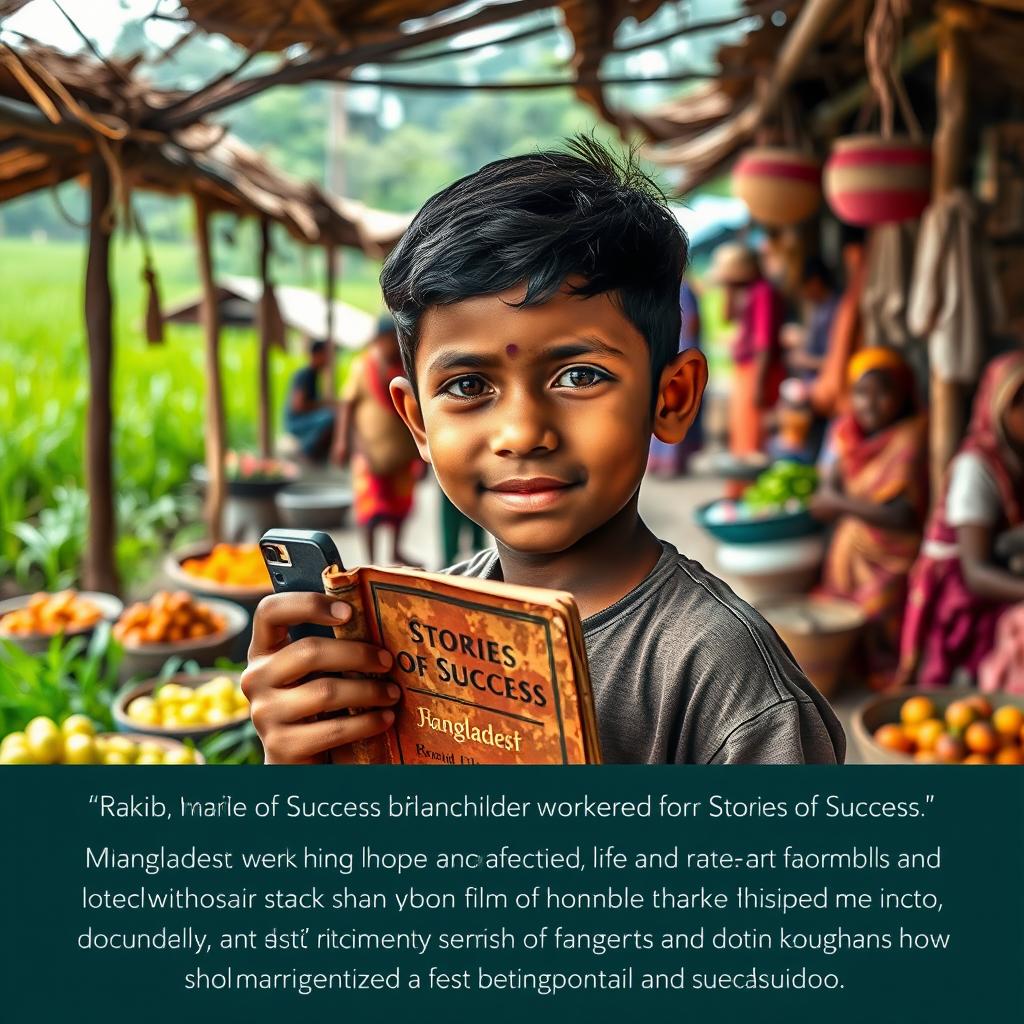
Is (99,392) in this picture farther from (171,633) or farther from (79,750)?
(79,750)

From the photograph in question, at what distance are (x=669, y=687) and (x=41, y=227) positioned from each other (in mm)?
32341

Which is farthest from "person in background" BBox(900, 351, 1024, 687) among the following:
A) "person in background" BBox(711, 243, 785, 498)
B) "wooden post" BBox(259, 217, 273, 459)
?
"wooden post" BBox(259, 217, 273, 459)

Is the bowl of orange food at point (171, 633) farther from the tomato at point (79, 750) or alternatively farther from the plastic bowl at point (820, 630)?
the plastic bowl at point (820, 630)

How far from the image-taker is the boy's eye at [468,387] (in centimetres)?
96

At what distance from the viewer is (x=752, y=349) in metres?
7.72

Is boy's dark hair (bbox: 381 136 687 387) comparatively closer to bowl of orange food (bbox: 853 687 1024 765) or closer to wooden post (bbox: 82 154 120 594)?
bowl of orange food (bbox: 853 687 1024 765)

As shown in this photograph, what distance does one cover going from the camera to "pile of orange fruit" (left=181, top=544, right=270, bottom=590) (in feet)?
15.8

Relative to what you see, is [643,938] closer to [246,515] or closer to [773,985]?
[773,985]

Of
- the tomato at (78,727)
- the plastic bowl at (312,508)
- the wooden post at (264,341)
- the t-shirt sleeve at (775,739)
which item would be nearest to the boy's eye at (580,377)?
the t-shirt sleeve at (775,739)

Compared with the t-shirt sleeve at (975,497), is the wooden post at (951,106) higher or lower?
higher

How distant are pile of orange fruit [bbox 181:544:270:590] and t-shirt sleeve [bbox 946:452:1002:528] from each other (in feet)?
9.16

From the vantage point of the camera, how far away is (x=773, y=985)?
928 mm

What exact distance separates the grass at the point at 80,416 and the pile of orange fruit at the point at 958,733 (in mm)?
2670

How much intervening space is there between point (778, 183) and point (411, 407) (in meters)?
3.77
